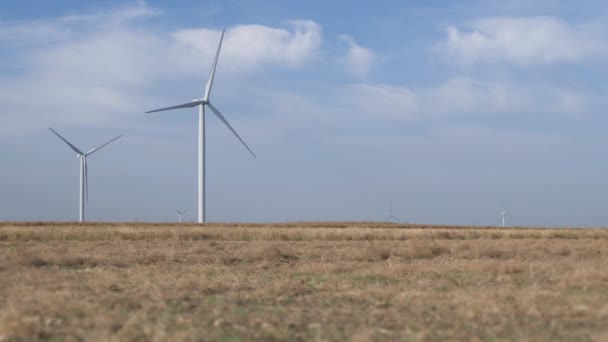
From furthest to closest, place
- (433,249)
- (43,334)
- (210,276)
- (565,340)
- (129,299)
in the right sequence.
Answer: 1. (433,249)
2. (210,276)
3. (129,299)
4. (43,334)
5. (565,340)

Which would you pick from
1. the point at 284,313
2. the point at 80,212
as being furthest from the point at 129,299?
the point at 80,212

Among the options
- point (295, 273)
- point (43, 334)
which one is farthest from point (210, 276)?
point (43, 334)

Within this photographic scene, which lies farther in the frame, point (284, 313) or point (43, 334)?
point (284, 313)

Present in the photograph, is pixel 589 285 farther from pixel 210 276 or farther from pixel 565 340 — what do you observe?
pixel 210 276

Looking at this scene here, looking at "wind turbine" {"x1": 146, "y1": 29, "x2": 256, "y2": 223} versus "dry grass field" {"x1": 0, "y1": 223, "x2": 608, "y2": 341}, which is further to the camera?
"wind turbine" {"x1": 146, "y1": 29, "x2": 256, "y2": 223}

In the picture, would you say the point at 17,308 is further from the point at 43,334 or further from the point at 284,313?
the point at 284,313

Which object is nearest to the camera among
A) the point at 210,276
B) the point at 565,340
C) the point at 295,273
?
the point at 565,340

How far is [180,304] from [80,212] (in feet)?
218

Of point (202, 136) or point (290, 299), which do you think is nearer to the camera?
point (290, 299)

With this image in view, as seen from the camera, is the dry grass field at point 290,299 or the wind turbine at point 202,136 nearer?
the dry grass field at point 290,299

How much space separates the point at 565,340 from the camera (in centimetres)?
991

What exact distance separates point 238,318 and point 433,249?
1817 cm

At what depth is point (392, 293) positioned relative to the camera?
15094mm

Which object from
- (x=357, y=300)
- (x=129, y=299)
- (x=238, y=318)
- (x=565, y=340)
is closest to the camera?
(x=565, y=340)
